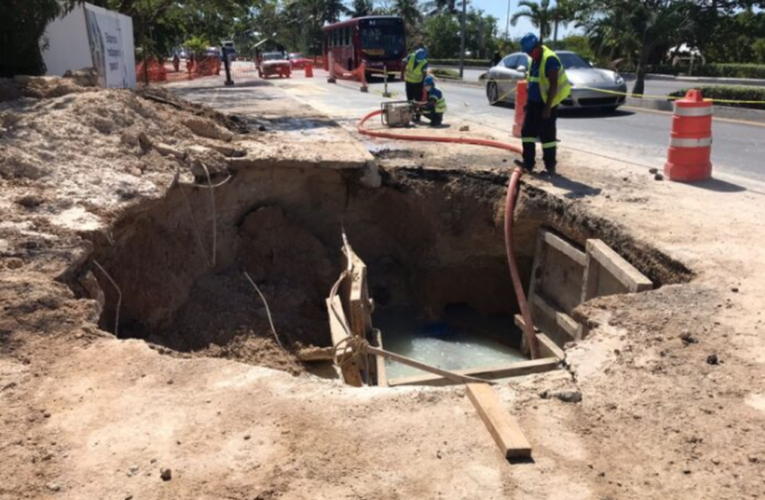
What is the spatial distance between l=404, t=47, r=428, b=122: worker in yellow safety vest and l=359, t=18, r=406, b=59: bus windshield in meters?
18.0

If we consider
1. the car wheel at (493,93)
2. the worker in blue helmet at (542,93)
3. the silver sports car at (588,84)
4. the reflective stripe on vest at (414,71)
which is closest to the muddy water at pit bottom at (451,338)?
the worker in blue helmet at (542,93)

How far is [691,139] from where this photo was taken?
26.2 feet

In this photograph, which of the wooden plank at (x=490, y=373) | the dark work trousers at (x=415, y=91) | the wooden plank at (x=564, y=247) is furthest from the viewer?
the dark work trousers at (x=415, y=91)

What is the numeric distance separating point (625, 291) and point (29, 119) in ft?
21.1

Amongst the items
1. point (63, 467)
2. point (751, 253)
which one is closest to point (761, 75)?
point (751, 253)

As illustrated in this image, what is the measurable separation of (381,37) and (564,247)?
27.1 metres

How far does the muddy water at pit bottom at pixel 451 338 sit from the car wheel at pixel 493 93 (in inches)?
407

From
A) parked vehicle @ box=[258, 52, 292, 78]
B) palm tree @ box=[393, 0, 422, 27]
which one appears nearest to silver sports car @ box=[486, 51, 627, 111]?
parked vehicle @ box=[258, 52, 292, 78]

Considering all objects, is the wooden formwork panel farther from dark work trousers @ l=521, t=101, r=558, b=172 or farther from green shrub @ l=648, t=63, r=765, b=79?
green shrub @ l=648, t=63, r=765, b=79

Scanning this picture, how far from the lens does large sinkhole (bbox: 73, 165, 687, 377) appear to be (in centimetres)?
656

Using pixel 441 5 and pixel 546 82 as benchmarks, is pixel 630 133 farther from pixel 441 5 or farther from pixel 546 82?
pixel 441 5

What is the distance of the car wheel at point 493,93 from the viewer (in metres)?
18.8

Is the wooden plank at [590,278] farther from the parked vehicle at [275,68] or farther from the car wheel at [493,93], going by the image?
the parked vehicle at [275,68]

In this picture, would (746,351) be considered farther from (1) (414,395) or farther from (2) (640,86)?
(2) (640,86)
